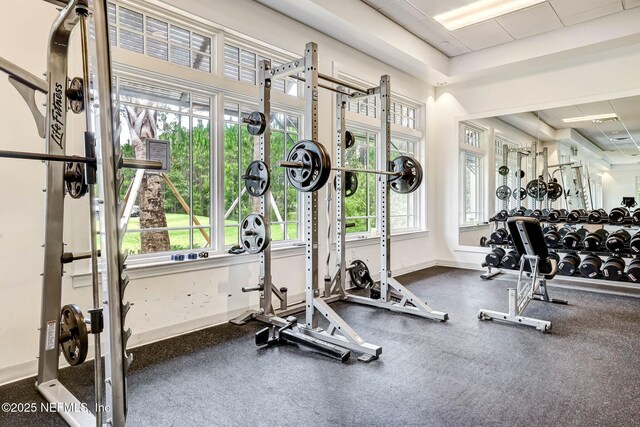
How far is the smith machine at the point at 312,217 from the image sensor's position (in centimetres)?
273

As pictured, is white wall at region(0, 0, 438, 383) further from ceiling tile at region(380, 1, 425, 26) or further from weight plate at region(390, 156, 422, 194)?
weight plate at region(390, 156, 422, 194)

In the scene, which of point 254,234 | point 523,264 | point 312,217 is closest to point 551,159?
point 523,264

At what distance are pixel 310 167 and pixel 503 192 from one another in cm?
427

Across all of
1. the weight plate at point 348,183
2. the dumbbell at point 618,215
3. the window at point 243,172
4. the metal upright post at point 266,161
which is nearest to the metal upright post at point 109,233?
the metal upright post at point 266,161

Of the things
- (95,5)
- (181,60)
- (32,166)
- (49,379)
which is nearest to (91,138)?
(95,5)

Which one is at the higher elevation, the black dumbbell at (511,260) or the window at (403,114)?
the window at (403,114)

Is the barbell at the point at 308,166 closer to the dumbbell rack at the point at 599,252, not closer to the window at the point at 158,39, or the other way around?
the window at the point at 158,39

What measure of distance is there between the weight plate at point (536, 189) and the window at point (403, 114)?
1.96 meters

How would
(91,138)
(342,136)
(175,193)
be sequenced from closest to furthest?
(91,138), (175,193), (342,136)

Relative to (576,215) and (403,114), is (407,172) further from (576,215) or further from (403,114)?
(576,215)

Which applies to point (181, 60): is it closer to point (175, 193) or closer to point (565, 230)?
point (175, 193)

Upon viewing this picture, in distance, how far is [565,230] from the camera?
5.04 metres

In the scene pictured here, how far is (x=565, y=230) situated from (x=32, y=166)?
5.75 metres

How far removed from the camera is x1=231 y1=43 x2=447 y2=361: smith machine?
2727 millimetres
